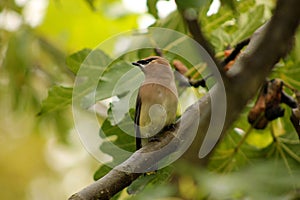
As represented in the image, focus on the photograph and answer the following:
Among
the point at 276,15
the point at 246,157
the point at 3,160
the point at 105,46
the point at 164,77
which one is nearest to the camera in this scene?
the point at 276,15

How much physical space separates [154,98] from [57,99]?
0.31m

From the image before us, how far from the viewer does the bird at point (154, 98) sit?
1.90 m

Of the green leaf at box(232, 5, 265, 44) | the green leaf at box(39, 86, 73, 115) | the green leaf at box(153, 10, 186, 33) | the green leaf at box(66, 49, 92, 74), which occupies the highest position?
the green leaf at box(66, 49, 92, 74)

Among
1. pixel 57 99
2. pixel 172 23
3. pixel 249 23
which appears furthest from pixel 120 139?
pixel 249 23

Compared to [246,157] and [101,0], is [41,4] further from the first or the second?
[246,157]

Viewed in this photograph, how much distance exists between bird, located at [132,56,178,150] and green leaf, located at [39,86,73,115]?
0.24 m

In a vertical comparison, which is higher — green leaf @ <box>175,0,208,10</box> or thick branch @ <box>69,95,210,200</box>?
green leaf @ <box>175,0,208,10</box>

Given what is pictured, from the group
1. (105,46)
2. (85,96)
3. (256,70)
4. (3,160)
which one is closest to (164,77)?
(85,96)

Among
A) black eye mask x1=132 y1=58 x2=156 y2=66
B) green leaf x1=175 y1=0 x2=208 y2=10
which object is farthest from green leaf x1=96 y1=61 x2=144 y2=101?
green leaf x1=175 y1=0 x2=208 y2=10

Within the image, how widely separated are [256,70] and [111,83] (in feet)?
3.89

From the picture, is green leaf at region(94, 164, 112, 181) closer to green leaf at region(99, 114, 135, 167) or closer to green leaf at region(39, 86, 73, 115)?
green leaf at region(99, 114, 135, 167)

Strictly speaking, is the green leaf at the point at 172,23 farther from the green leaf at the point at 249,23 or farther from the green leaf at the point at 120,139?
the green leaf at the point at 120,139

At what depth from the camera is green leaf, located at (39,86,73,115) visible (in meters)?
2.05

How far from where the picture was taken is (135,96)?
2.01 metres
